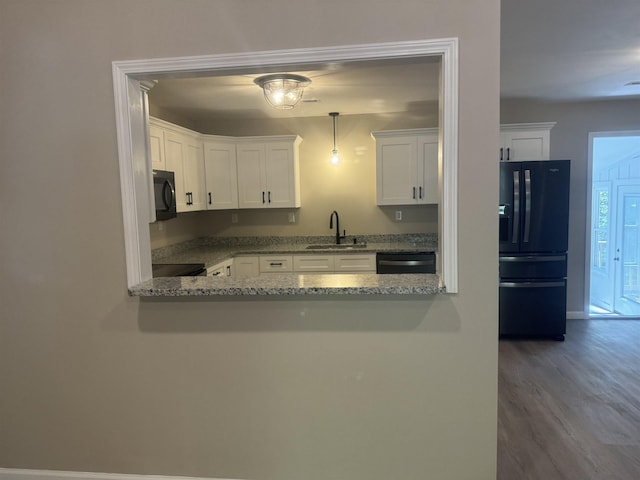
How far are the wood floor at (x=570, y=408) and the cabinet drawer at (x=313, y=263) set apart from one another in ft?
6.27

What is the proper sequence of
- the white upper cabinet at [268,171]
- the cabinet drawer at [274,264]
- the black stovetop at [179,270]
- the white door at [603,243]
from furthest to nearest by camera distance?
the white door at [603,243] → the white upper cabinet at [268,171] → the cabinet drawer at [274,264] → the black stovetop at [179,270]

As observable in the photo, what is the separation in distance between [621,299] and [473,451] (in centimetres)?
473

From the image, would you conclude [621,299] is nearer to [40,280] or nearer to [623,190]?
[623,190]

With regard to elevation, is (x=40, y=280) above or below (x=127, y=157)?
below

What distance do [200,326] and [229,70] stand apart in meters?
1.26

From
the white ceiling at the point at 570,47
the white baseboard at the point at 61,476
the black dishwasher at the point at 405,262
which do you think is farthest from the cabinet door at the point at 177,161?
the white ceiling at the point at 570,47

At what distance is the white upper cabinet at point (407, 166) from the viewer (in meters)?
4.73

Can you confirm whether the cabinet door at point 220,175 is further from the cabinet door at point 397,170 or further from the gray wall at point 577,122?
the gray wall at point 577,122

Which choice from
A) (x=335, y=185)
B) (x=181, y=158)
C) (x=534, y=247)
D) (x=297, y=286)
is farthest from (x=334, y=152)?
(x=297, y=286)

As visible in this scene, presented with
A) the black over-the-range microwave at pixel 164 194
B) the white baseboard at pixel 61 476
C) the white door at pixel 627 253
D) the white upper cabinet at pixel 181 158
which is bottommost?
the white baseboard at pixel 61 476

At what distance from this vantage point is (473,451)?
2.07 meters

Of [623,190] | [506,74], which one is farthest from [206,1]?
[623,190]

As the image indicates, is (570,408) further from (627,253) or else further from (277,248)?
(627,253)

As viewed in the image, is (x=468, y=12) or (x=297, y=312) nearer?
(x=468, y=12)
